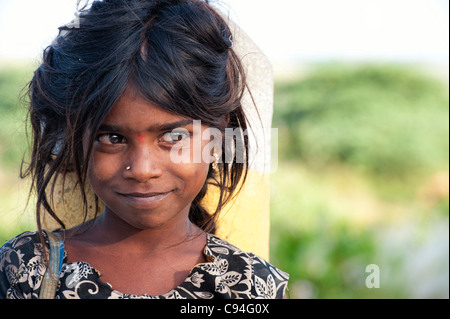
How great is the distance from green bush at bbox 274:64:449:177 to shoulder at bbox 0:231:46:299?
14.6 ft

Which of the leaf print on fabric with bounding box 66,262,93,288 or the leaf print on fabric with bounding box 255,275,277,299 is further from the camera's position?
the leaf print on fabric with bounding box 255,275,277,299

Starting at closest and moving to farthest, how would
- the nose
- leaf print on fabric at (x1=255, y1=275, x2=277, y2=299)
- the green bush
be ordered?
1. the nose
2. leaf print on fabric at (x1=255, y1=275, x2=277, y2=299)
3. the green bush

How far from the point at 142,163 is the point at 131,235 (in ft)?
1.12

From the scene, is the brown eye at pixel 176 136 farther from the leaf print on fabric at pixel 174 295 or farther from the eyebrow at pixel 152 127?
the leaf print on fabric at pixel 174 295

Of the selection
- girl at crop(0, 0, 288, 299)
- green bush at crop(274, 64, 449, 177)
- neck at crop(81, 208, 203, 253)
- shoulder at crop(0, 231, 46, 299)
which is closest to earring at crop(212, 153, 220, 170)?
girl at crop(0, 0, 288, 299)

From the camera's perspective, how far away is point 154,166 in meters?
1.74

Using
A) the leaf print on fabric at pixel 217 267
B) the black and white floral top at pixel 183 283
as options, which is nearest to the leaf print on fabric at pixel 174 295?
the black and white floral top at pixel 183 283

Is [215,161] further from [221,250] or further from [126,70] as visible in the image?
[126,70]

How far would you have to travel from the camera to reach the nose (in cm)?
171

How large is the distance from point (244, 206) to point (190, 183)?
555 mm

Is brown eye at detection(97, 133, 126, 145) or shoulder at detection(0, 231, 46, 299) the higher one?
brown eye at detection(97, 133, 126, 145)

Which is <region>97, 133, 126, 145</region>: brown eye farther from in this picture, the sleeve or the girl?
the sleeve

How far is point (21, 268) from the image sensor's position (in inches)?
69.1
